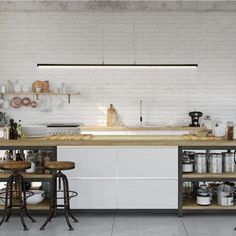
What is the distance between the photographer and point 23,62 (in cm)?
841

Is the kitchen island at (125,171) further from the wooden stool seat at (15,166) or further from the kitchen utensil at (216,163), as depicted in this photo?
the wooden stool seat at (15,166)

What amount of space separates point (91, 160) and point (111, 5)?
3.90 metres

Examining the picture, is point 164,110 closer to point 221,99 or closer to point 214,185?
point 221,99

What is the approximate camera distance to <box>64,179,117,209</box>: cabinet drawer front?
214 inches

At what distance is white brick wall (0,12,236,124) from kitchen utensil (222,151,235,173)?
2.94 metres

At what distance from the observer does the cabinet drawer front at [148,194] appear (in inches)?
213

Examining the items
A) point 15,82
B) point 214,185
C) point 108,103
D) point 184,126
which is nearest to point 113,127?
point 108,103

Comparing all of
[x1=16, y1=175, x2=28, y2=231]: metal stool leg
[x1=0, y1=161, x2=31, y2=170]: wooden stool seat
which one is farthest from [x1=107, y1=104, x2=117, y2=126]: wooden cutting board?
[x1=0, y1=161, x2=31, y2=170]: wooden stool seat

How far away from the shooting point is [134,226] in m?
5.06

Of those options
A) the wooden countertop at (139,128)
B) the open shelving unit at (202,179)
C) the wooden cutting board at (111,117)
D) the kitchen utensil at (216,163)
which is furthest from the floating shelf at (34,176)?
the wooden cutting board at (111,117)

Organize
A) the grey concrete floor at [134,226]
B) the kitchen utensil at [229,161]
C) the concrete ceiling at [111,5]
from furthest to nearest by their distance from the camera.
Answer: the concrete ceiling at [111,5]
the kitchen utensil at [229,161]
the grey concrete floor at [134,226]

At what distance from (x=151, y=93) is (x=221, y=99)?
1317 millimetres

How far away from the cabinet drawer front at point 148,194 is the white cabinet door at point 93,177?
4.3 inches

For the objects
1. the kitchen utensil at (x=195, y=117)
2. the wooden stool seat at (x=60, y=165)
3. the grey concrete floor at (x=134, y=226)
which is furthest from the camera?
the kitchen utensil at (x=195, y=117)
